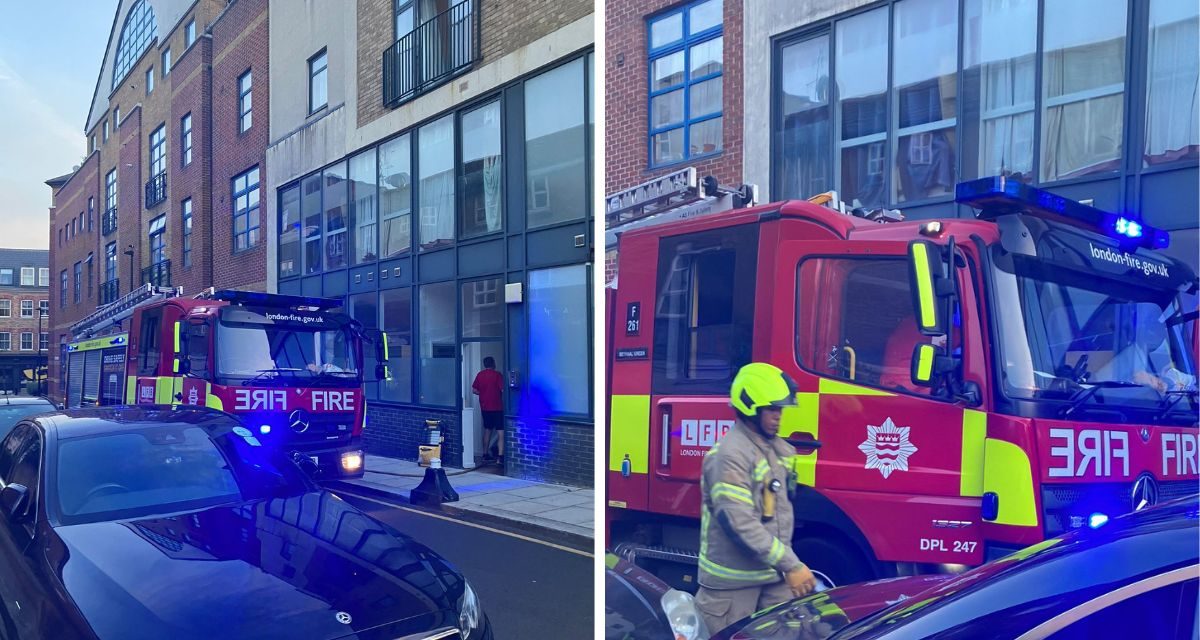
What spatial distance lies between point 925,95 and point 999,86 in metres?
0.11

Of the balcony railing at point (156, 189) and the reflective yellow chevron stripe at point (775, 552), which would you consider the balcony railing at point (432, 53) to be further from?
the reflective yellow chevron stripe at point (775, 552)

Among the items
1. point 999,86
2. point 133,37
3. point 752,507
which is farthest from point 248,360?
point 999,86

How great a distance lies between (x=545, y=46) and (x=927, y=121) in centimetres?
107

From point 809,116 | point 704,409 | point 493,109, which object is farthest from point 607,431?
point 493,109

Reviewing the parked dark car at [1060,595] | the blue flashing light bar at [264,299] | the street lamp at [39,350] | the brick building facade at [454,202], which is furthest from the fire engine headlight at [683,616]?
the street lamp at [39,350]

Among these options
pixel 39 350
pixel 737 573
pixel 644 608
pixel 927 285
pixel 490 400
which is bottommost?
pixel 644 608

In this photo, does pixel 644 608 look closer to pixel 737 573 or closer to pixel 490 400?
pixel 737 573

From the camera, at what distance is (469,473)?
246 centimetres

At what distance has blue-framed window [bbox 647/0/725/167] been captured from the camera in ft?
5.11

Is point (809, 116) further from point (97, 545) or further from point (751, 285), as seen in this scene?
point (97, 545)

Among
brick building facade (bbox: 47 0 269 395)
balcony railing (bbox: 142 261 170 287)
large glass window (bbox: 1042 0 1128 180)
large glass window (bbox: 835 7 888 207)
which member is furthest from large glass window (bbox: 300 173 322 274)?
large glass window (bbox: 1042 0 1128 180)

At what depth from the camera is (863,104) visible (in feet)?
4.55

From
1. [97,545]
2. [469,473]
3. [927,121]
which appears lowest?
[97,545]

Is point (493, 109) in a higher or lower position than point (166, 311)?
higher
